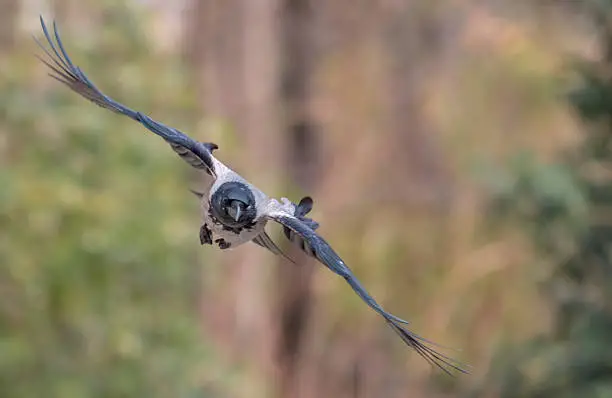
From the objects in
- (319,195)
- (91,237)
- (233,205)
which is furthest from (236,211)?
(319,195)

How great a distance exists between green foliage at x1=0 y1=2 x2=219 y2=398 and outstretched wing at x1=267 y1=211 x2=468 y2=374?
1668 mm

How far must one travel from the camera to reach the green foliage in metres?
2.69

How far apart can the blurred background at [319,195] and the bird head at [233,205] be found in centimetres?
158

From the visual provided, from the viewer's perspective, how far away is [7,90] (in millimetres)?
2809

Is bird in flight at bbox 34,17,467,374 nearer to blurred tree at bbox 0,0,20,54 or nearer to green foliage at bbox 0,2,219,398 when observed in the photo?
green foliage at bbox 0,2,219,398

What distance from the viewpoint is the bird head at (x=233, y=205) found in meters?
1.09

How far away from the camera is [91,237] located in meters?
2.69

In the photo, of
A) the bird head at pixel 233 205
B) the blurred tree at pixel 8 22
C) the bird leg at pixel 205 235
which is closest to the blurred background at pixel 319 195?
the blurred tree at pixel 8 22

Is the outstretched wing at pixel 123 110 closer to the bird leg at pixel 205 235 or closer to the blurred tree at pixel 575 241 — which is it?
the bird leg at pixel 205 235

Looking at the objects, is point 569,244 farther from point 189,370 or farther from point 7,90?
point 7,90

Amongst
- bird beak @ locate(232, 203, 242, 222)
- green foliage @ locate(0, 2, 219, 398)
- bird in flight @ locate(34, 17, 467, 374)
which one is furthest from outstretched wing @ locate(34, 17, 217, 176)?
green foliage @ locate(0, 2, 219, 398)

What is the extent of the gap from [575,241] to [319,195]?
1.96 metres

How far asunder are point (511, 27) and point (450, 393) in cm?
215

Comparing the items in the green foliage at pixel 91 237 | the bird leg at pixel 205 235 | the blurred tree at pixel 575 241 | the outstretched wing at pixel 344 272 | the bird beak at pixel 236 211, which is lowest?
the outstretched wing at pixel 344 272
